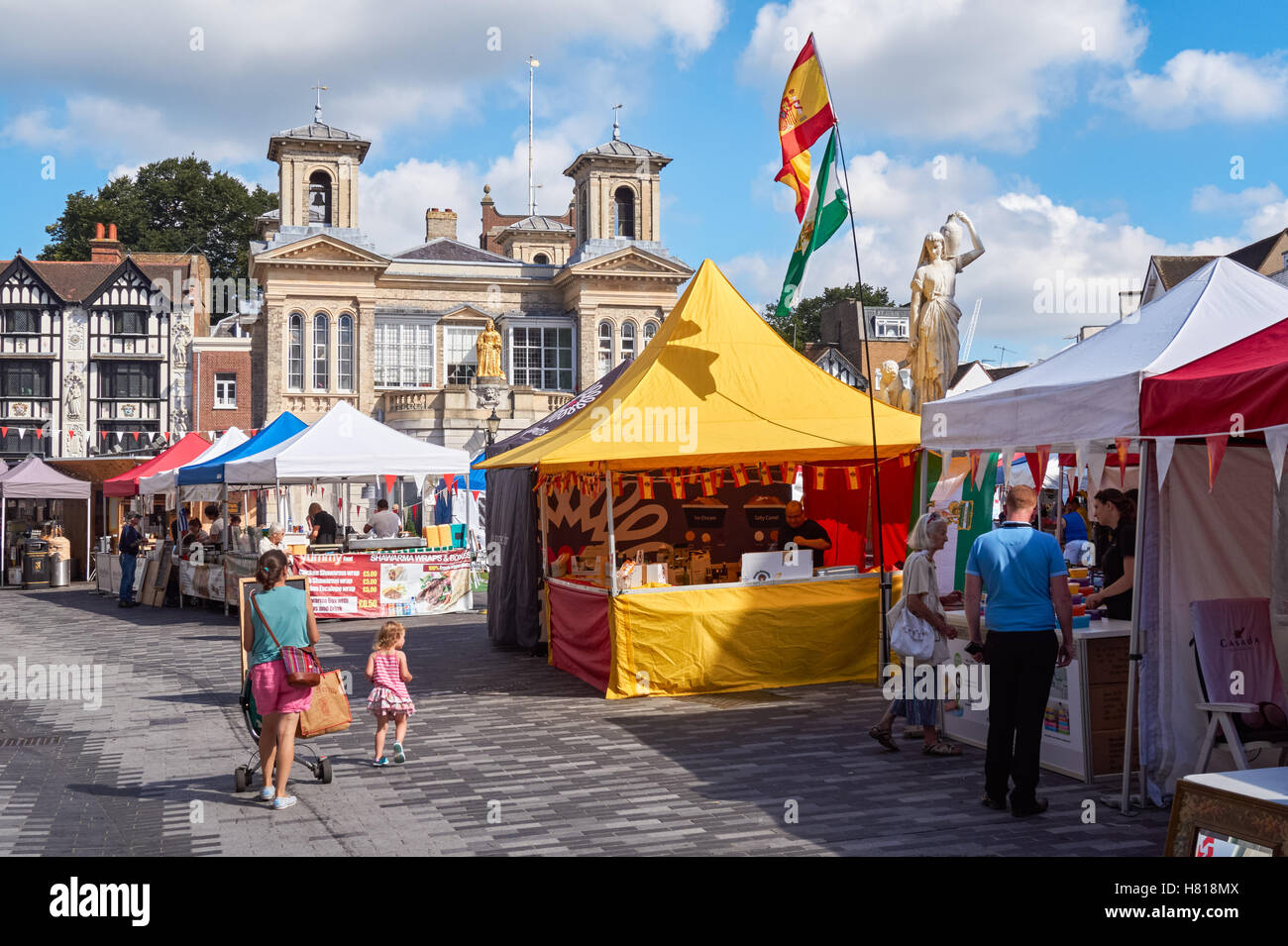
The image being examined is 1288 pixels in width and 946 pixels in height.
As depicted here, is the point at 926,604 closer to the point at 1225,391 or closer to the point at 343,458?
the point at 1225,391

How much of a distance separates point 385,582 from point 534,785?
1243cm

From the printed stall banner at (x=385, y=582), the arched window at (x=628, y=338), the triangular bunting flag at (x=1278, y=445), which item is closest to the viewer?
the triangular bunting flag at (x=1278, y=445)

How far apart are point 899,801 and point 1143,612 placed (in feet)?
6.03

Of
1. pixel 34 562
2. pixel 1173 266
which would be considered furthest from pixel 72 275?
pixel 1173 266

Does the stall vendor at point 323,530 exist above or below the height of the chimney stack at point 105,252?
below

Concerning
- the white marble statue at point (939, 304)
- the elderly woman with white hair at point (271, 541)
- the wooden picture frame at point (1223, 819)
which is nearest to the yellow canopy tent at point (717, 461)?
the white marble statue at point (939, 304)

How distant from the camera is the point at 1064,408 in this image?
7.76 meters

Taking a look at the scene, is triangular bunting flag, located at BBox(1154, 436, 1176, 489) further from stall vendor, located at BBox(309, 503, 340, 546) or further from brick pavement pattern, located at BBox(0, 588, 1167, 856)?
stall vendor, located at BBox(309, 503, 340, 546)

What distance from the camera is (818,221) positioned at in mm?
10453

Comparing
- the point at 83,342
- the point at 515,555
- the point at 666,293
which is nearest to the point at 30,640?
the point at 515,555

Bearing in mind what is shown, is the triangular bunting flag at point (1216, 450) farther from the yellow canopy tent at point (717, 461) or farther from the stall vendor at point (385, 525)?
the stall vendor at point (385, 525)

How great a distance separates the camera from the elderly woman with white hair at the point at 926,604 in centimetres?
861

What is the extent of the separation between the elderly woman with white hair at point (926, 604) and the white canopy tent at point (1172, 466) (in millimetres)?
710
